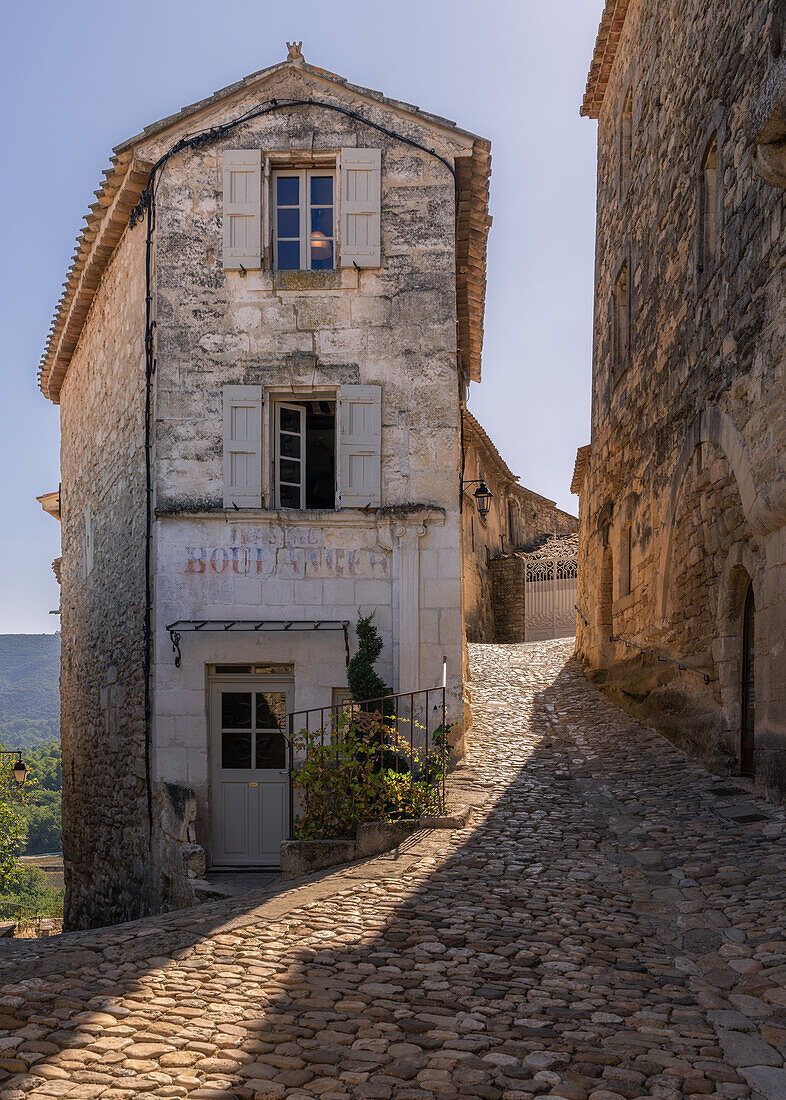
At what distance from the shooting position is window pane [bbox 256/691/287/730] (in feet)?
33.3

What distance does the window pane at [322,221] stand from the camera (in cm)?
1073

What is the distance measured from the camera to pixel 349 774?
7609 millimetres

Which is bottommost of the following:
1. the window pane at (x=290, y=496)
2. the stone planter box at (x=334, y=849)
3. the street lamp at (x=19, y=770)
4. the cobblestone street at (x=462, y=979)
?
the street lamp at (x=19, y=770)

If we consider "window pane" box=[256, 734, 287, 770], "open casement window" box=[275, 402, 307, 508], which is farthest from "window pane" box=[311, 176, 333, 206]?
"window pane" box=[256, 734, 287, 770]

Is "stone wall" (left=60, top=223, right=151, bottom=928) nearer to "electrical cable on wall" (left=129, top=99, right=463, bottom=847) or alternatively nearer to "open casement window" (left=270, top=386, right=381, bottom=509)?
"electrical cable on wall" (left=129, top=99, right=463, bottom=847)

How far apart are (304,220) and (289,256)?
1.38 ft

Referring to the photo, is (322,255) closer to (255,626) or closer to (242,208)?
(242,208)

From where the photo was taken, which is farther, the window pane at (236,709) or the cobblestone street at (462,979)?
the window pane at (236,709)

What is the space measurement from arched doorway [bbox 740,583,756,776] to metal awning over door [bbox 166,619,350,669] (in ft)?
12.7

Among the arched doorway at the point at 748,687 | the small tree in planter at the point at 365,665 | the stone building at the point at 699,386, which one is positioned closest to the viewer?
the stone building at the point at 699,386

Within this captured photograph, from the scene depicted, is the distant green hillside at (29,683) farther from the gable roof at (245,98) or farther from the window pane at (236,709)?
the window pane at (236,709)

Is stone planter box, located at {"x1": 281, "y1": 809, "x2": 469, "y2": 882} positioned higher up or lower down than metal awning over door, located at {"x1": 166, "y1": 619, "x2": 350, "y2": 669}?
lower down

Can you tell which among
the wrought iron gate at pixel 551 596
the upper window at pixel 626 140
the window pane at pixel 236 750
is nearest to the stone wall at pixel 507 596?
the wrought iron gate at pixel 551 596

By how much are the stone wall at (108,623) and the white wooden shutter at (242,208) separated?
1.13 meters
